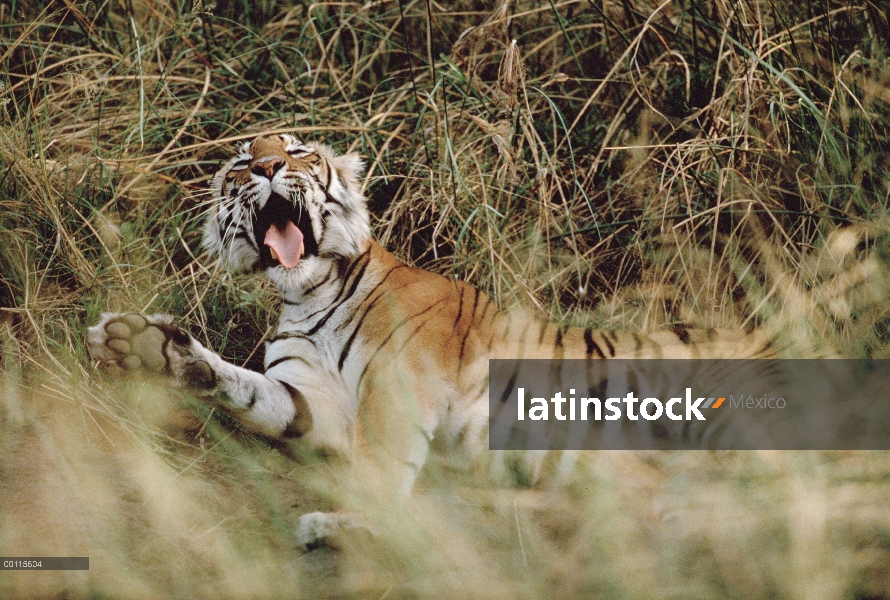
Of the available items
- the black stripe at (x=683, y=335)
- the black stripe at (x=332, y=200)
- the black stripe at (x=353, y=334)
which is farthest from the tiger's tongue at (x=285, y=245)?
the black stripe at (x=683, y=335)

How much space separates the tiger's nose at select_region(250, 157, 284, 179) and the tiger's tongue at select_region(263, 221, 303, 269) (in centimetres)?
16

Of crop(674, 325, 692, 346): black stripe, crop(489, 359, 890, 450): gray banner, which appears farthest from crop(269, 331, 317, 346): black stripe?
crop(674, 325, 692, 346): black stripe

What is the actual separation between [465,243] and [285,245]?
0.78 meters

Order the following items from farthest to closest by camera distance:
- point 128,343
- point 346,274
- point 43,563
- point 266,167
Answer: point 346,274 < point 266,167 < point 128,343 < point 43,563

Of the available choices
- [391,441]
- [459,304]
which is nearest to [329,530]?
[391,441]

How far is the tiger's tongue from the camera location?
270cm

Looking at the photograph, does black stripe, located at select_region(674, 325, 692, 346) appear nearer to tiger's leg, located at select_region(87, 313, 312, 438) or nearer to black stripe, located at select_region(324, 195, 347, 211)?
black stripe, located at select_region(324, 195, 347, 211)

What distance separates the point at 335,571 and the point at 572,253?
1723 millimetres

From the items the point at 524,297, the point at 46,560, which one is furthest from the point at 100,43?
the point at 46,560

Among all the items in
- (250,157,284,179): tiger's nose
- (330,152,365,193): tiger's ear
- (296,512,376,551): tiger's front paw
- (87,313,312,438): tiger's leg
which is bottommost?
(296,512,376,551): tiger's front paw

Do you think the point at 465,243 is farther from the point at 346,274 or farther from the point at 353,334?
the point at 353,334

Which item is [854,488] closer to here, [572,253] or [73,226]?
[572,253]

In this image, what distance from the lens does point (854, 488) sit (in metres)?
2.20

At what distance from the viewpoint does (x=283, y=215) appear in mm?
2736
